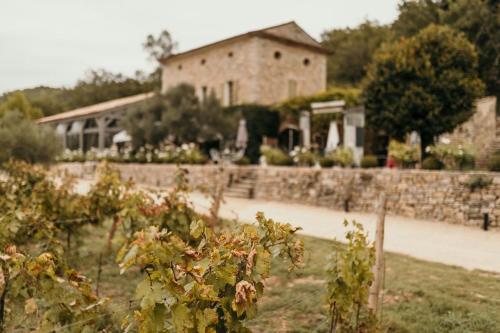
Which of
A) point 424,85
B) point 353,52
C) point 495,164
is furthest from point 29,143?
point 353,52

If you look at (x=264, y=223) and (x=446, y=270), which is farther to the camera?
(x=446, y=270)

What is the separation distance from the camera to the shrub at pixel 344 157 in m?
12.2

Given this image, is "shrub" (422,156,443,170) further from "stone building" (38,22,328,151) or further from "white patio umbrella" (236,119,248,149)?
"stone building" (38,22,328,151)

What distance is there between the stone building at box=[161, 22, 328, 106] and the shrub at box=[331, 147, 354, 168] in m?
8.11

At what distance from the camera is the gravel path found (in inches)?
246

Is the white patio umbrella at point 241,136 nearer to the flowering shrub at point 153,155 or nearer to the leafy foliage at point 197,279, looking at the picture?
the flowering shrub at point 153,155

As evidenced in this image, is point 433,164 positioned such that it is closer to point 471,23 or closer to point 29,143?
point 29,143

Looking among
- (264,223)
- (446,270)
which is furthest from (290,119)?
(264,223)

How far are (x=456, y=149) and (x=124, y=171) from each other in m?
13.9

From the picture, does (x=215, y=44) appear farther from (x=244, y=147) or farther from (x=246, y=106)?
(x=244, y=147)

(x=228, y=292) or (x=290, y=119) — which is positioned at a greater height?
(x=290, y=119)

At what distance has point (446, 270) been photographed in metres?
5.55

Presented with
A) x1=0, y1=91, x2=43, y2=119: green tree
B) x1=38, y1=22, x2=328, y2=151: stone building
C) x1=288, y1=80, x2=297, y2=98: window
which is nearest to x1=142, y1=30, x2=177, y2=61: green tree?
x1=38, y1=22, x2=328, y2=151: stone building

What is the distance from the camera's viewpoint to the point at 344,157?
12.2 metres
